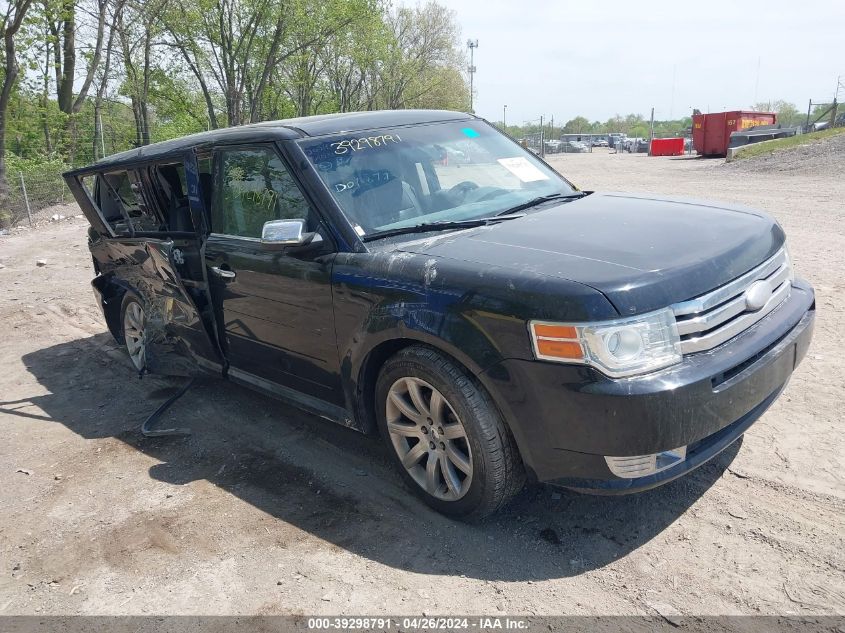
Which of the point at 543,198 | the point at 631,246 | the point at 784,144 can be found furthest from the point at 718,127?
the point at 631,246

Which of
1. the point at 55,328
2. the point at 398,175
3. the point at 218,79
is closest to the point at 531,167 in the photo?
the point at 398,175

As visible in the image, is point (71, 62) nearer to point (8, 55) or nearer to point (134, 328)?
point (8, 55)

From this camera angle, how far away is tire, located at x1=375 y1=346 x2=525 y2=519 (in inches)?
116

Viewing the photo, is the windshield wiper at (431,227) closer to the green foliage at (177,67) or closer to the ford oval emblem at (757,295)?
the ford oval emblem at (757,295)

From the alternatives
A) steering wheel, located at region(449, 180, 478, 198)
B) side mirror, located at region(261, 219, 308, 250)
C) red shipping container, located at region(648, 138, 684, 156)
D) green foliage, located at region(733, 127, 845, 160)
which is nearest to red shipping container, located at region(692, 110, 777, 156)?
red shipping container, located at region(648, 138, 684, 156)

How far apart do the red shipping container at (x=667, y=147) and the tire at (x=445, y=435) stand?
143 ft

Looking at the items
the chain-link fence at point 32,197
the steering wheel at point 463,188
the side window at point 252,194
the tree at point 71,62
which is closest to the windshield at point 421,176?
the steering wheel at point 463,188

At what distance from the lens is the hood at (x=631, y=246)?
8.86ft

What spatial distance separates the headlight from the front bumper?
38mm

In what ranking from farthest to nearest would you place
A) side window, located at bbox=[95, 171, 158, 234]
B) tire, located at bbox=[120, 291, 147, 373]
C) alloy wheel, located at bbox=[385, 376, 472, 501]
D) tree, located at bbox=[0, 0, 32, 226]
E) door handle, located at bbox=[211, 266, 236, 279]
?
tree, located at bbox=[0, 0, 32, 226] < tire, located at bbox=[120, 291, 147, 373] < side window, located at bbox=[95, 171, 158, 234] < door handle, located at bbox=[211, 266, 236, 279] < alloy wheel, located at bbox=[385, 376, 472, 501]

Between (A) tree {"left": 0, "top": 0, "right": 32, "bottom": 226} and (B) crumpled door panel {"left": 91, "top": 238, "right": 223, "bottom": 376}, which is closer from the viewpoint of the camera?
(B) crumpled door panel {"left": 91, "top": 238, "right": 223, "bottom": 376}

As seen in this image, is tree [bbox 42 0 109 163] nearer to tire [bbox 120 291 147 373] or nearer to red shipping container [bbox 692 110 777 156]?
tire [bbox 120 291 147 373]

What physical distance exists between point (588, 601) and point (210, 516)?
1990mm

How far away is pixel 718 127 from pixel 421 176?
37.5 m
